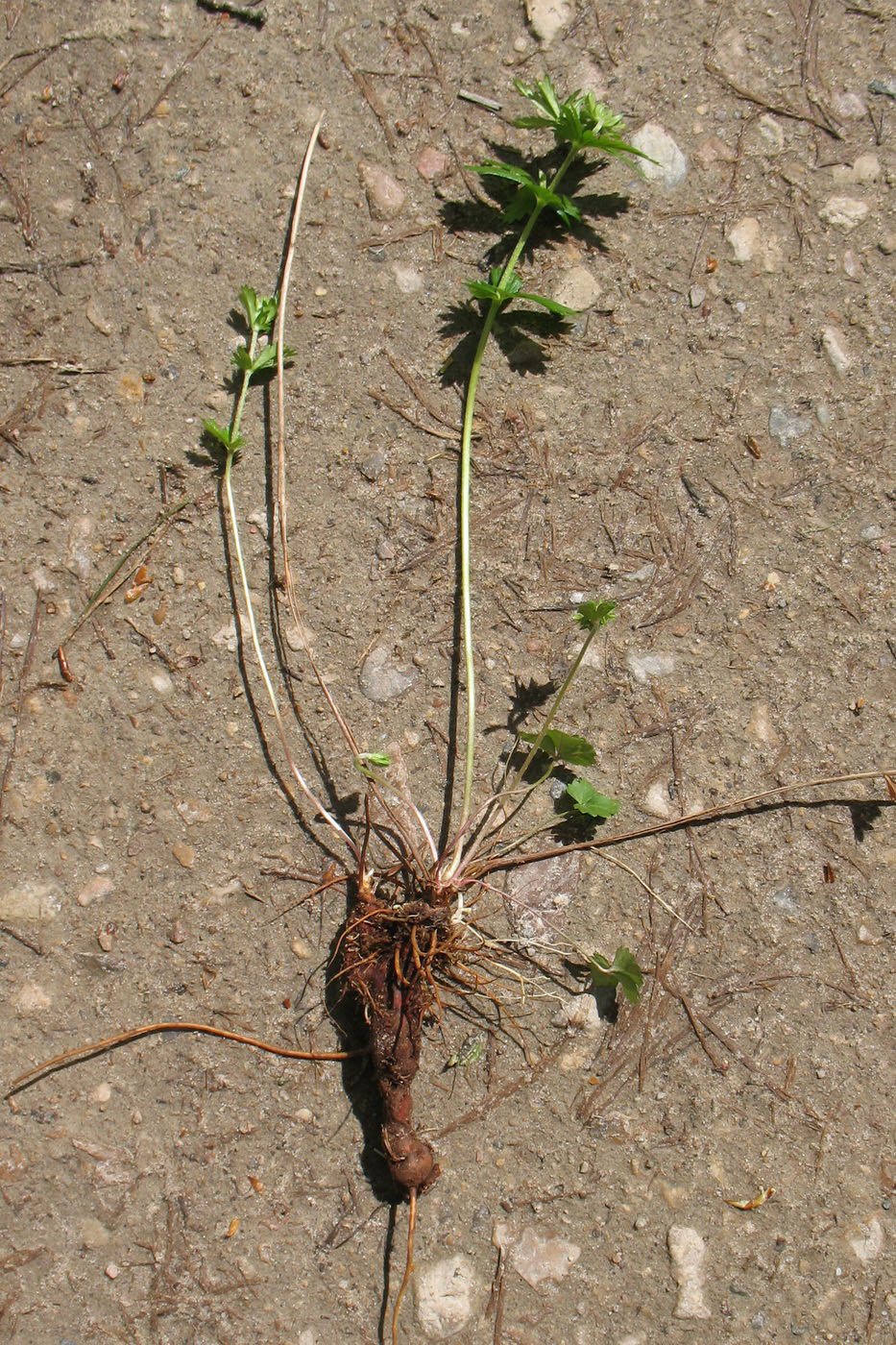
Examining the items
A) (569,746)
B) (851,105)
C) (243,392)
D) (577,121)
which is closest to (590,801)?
(569,746)

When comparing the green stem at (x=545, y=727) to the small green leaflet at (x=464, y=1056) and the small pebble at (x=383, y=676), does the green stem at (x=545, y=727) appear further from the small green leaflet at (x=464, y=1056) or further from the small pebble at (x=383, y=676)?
the small green leaflet at (x=464, y=1056)

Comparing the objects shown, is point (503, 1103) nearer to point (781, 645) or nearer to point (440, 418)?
point (781, 645)

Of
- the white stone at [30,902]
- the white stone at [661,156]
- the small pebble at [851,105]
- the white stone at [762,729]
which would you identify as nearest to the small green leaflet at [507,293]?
the white stone at [661,156]

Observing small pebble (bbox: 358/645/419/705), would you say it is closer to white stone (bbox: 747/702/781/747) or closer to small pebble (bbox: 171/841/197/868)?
small pebble (bbox: 171/841/197/868)

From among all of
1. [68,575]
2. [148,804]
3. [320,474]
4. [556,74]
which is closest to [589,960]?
[148,804]

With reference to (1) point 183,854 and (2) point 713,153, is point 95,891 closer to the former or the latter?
(1) point 183,854

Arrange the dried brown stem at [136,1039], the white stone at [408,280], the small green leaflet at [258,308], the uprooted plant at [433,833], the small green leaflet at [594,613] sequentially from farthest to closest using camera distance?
the white stone at [408,280] < the small green leaflet at [258,308] < the dried brown stem at [136,1039] < the uprooted plant at [433,833] < the small green leaflet at [594,613]
